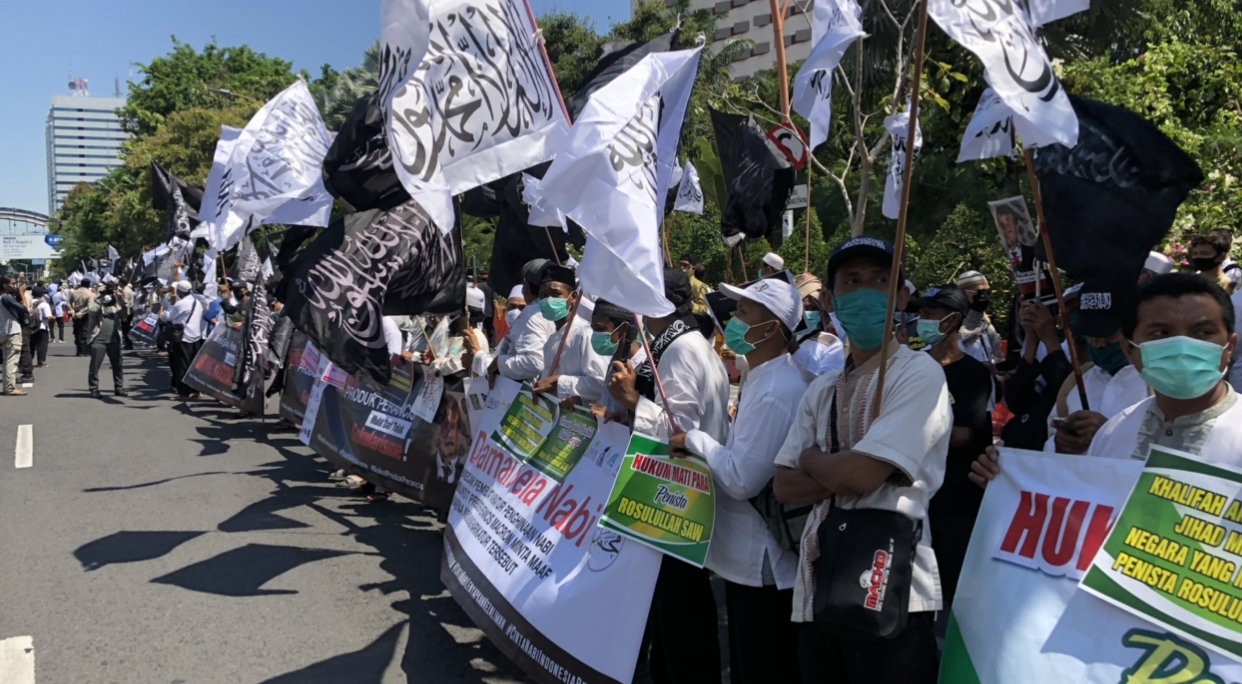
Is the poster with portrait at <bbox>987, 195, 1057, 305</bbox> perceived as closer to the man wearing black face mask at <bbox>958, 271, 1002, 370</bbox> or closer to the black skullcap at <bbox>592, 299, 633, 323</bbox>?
the man wearing black face mask at <bbox>958, 271, 1002, 370</bbox>

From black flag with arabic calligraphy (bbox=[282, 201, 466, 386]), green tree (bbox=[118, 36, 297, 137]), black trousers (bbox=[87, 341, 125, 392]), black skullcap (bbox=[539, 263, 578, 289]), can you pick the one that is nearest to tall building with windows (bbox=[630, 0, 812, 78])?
green tree (bbox=[118, 36, 297, 137])

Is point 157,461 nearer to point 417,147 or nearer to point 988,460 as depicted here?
point 417,147

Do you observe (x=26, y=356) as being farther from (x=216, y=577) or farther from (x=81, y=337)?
(x=216, y=577)

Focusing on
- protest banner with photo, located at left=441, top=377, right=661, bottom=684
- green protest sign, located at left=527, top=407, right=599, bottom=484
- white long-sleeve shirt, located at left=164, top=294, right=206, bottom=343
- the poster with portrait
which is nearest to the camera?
protest banner with photo, located at left=441, top=377, right=661, bottom=684

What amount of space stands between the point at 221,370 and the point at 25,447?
2.96 metres

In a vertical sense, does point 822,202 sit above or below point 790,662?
above

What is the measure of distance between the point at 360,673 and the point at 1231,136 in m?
9.01

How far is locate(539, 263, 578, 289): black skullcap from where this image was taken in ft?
20.2

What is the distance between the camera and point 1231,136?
9070 millimetres

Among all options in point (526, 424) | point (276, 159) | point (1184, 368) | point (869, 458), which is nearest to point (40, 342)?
point (276, 159)

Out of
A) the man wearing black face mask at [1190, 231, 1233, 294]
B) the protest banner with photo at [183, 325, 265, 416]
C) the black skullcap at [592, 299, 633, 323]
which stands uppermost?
the man wearing black face mask at [1190, 231, 1233, 294]

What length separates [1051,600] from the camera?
2.44m

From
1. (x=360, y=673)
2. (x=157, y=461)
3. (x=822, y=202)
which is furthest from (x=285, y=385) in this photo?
(x=822, y=202)

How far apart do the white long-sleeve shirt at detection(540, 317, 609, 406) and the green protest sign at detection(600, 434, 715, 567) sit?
141cm
